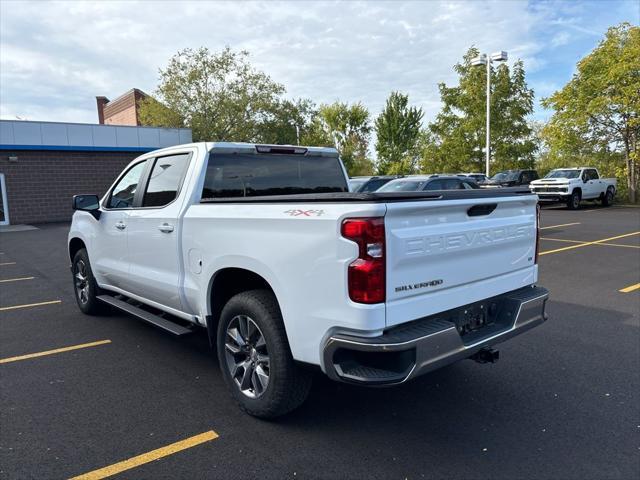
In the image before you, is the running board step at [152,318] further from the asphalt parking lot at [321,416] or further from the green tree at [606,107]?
the green tree at [606,107]

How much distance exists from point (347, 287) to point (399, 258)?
338mm

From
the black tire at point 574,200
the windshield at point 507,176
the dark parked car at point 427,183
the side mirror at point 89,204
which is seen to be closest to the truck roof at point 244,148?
the side mirror at point 89,204

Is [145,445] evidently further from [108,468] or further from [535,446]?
[535,446]

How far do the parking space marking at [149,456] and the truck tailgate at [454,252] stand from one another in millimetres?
1528

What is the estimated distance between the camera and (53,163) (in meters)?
22.5

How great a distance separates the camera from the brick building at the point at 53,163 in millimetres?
21531

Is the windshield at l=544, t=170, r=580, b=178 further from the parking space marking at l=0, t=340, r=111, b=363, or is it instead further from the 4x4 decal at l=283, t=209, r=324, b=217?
the 4x4 decal at l=283, t=209, r=324, b=217

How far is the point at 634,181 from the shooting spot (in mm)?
27297

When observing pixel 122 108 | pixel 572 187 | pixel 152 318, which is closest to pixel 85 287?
pixel 152 318

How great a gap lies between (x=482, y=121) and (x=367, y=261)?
100.0 ft

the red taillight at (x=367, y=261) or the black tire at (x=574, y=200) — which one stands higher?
the red taillight at (x=367, y=261)

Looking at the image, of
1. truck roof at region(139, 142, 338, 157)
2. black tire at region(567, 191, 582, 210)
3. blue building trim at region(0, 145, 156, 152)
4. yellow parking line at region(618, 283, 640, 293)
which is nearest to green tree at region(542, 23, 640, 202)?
black tire at region(567, 191, 582, 210)

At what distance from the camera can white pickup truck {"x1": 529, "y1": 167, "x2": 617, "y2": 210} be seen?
22594mm

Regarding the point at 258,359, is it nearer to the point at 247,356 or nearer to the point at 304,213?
the point at 247,356
